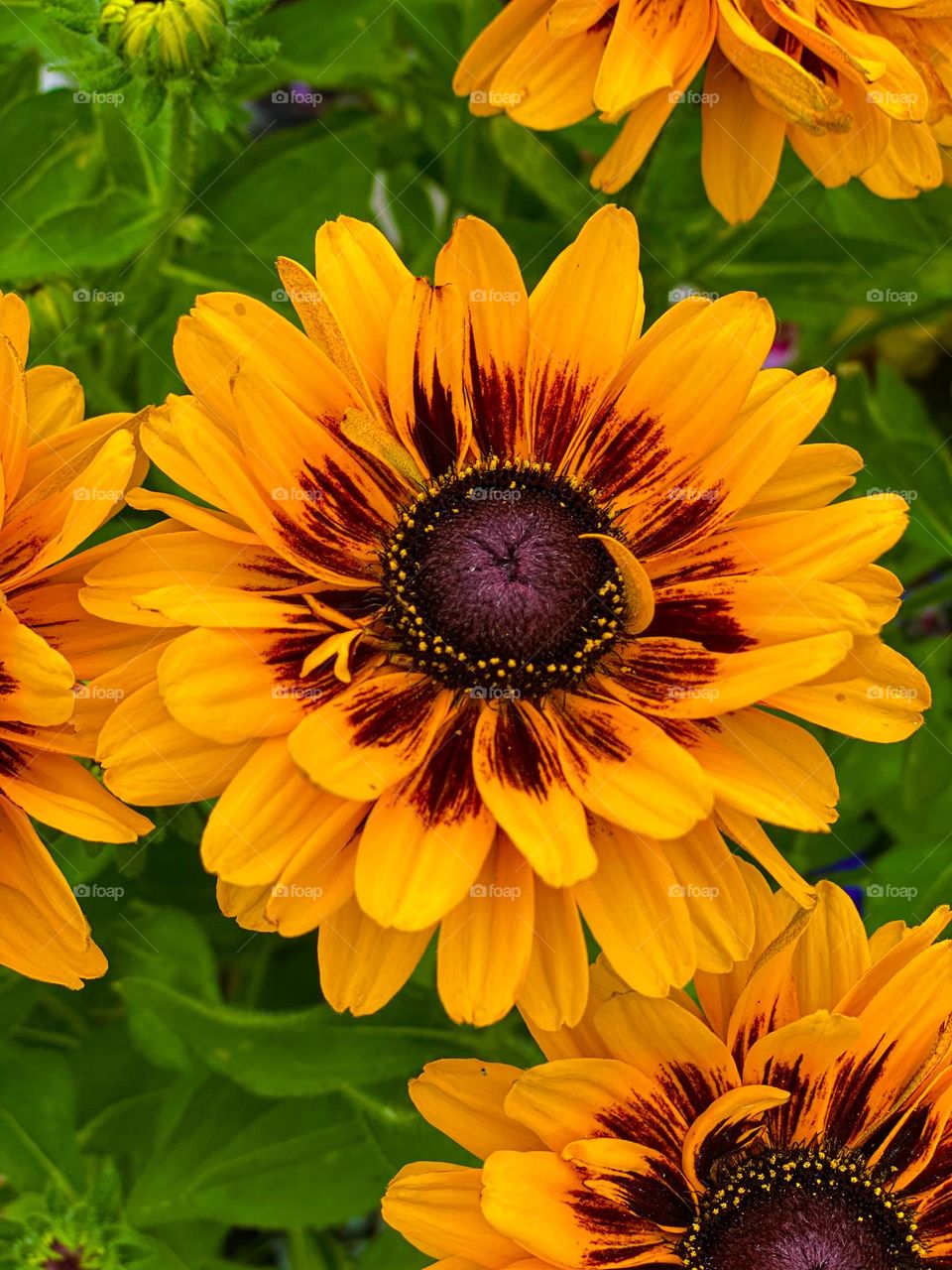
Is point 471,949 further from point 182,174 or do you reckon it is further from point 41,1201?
point 182,174

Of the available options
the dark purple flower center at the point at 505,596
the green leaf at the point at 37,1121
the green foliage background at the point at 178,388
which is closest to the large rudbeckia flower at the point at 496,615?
the dark purple flower center at the point at 505,596

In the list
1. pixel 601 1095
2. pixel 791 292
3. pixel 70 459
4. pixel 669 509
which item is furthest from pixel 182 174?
pixel 601 1095

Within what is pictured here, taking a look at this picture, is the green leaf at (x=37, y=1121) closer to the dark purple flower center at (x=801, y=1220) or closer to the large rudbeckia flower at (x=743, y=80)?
the dark purple flower center at (x=801, y=1220)

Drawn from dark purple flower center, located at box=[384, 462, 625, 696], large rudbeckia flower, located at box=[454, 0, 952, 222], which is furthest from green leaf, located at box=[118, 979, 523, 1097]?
large rudbeckia flower, located at box=[454, 0, 952, 222]

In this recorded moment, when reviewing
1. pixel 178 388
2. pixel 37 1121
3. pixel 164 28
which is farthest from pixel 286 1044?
pixel 164 28

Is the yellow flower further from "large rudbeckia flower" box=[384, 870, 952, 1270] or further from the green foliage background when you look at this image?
"large rudbeckia flower" box=[384, 870, 952, 1270]
